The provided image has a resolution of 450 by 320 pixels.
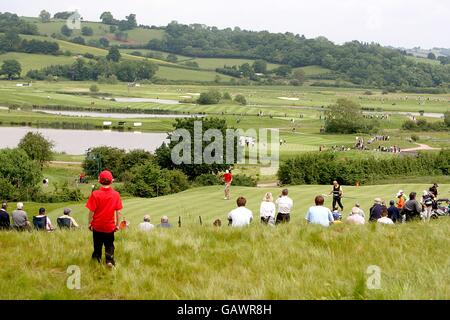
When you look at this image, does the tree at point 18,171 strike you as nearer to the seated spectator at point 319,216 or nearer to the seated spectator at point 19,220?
the seated spectator at point 19,220

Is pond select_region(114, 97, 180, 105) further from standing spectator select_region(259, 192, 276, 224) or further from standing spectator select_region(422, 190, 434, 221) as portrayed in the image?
standing spectator select_region(259, 192, 276, 224)

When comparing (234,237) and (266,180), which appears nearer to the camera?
(234,237)

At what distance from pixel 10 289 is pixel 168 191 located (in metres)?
45.3

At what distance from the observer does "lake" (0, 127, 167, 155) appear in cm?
9069

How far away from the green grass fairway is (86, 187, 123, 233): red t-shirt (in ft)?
2.14

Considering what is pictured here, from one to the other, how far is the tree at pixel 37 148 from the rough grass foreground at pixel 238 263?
200 ft

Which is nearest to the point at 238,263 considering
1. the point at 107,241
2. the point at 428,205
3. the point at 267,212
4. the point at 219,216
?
the point at 107,241

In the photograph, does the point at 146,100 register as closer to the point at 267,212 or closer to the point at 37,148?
the point at 37,148

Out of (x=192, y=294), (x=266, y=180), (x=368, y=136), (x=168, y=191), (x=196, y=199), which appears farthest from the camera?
(x=368, y=136)

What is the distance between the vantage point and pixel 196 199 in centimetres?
3916

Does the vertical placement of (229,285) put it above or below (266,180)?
above

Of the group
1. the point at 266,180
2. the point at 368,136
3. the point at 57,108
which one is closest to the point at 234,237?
the point at 266,180

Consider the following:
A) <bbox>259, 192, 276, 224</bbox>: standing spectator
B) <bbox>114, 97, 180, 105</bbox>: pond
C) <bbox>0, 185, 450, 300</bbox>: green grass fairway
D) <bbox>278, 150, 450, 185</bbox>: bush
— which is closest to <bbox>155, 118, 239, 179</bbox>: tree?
<bbox>278, 150, 450, 185</bbox>: bush
